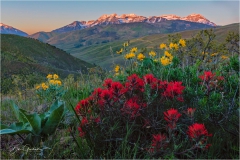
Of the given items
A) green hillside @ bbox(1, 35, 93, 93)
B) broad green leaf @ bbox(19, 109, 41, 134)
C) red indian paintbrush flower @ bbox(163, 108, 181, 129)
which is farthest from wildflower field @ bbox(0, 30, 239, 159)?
green hillside @ bbox(1, 35, 93, 93)

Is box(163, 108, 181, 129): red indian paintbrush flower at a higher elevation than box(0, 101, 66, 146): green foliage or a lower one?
higher

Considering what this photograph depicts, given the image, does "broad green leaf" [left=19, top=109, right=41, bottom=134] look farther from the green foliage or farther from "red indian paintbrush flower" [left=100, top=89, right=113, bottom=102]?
"red indian paintbrush flower" [left=100, top=89, right=113, bottom=102]

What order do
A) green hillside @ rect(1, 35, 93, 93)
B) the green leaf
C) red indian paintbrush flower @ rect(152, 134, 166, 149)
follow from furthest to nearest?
green hillside @ rect(1, 35, 93, 93) < the green leaf < red indian paintbrush flower @ rect(152, 134, 166, 149)

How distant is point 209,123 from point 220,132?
12 centimetres

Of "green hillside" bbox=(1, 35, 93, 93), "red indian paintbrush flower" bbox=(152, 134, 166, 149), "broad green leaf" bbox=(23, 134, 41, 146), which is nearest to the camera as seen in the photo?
"red indian paintbrush flower" bbox=(152, 134, 166, 149)

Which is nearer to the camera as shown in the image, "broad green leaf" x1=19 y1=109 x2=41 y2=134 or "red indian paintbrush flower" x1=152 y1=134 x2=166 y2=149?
"red indian paintbrush flower" x1=152 y1=134 x2=166 y2=149

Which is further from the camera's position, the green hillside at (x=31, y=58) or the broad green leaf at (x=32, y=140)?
the green hillside at (x=31, y=58)

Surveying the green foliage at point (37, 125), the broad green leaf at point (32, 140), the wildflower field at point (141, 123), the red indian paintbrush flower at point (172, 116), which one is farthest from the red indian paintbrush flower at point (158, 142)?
the broad green leaf at point (32, 140)

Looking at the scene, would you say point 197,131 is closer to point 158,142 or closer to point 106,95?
point 158,142

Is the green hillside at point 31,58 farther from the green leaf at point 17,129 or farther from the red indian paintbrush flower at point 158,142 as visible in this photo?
the red indian paintbrush flower at point 158,142

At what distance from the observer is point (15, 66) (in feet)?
117

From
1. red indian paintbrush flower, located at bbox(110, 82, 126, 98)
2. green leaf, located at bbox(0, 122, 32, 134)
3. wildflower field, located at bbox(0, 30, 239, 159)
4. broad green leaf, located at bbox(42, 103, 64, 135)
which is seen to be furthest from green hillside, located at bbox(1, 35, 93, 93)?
red indian paintbrush flower, located at bbox(110, 82, 126, 98)

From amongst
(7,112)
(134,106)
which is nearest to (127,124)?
(134,106)

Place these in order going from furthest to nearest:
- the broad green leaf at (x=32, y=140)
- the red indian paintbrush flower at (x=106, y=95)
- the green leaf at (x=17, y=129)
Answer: the broad green leaf at (x=32, y=140) → the green leaf at (x=17, y=129) → the red indian paintbrush flower at (x=106, y=95)
